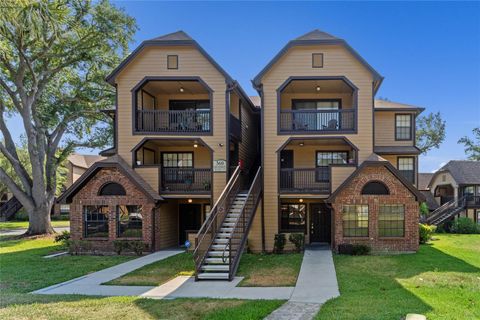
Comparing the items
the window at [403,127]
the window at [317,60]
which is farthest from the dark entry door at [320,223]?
the window at [317,60]

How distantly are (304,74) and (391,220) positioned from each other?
788cm

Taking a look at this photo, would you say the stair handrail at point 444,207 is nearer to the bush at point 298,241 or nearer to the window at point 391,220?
the window at point 391,220

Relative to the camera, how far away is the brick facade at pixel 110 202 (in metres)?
16.7

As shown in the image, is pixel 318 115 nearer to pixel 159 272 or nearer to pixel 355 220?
pixel 355 220

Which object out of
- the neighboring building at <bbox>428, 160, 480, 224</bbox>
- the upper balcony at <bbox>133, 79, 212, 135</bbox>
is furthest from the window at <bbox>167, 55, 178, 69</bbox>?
the neighboring building at <bbox>428, 160, 480, 224</bbox>

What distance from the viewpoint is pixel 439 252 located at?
16.0 metres

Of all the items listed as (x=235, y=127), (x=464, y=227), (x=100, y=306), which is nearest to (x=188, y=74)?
(x=235, y=127)

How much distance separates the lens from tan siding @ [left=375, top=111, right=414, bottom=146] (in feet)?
66.0

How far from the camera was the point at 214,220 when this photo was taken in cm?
1371

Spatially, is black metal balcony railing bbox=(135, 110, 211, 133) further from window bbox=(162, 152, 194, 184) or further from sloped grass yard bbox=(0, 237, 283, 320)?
sloped grass yard bbox=(0, 237, 283, 320)

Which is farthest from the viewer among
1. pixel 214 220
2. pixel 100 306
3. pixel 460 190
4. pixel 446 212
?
pixel 460 190

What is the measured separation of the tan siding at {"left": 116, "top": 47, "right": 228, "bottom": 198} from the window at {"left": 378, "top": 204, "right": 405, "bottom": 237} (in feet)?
24.6

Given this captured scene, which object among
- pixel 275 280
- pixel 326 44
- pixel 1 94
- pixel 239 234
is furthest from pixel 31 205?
pixel 326 44

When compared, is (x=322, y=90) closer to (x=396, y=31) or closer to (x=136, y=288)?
(x=396, y=31)
